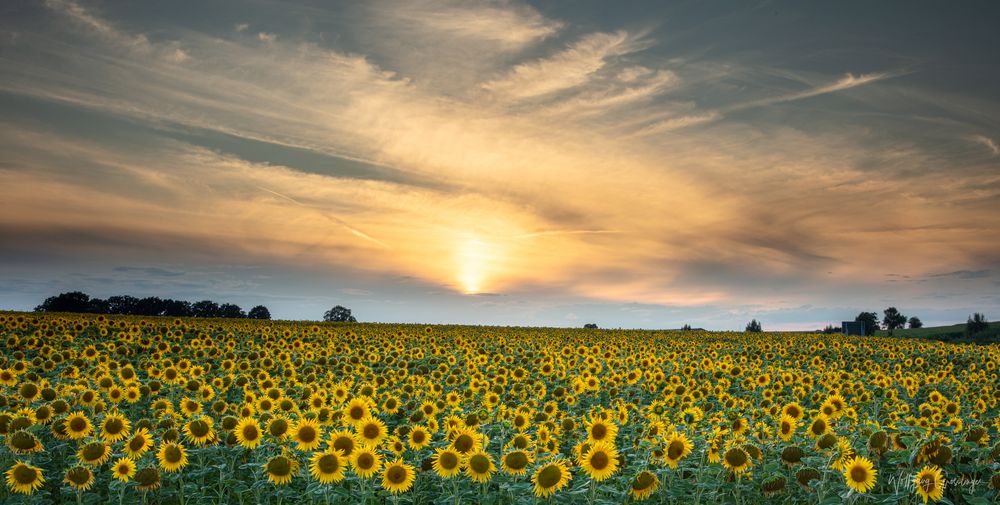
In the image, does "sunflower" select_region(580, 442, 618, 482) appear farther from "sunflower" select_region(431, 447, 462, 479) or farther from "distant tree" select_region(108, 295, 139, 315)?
"distant tree" select_region(108, 295, 139, 315)

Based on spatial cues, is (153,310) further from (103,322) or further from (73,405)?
(73,405)

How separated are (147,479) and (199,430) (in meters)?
1.20

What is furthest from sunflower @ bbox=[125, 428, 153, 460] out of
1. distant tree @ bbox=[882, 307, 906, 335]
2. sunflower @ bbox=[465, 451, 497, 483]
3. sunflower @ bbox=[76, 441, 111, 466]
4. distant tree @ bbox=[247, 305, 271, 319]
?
distant tree @ bbox=[882, 307, 906, 335]

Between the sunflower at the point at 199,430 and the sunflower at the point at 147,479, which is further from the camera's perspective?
the sunflower at the point at 199,430

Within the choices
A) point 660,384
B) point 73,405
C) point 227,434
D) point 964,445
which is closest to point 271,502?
point 227,434

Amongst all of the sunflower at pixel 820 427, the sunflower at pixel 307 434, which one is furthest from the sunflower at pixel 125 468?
the sunflower at pixel 820 427

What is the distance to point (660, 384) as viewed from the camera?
1891 centimetres

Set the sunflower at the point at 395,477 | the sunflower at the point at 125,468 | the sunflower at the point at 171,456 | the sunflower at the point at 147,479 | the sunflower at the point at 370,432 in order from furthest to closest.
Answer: the sunflower at the point at 171,456 < the sunflower at the point at 147,479 < the sunflower at the point at 125,468 < the sunflower at the point at 370,432 < the sunflower at the point at 395,477

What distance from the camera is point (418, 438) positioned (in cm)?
927

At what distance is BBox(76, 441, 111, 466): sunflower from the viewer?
9016mm

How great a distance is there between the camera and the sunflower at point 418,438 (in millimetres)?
9141

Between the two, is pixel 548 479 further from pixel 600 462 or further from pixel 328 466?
pixel 328 466

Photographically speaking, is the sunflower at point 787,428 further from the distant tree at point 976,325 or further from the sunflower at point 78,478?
the distant tree at point 976,325

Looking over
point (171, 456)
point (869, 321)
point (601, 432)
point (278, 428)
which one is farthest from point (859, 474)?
point (869, 321)
